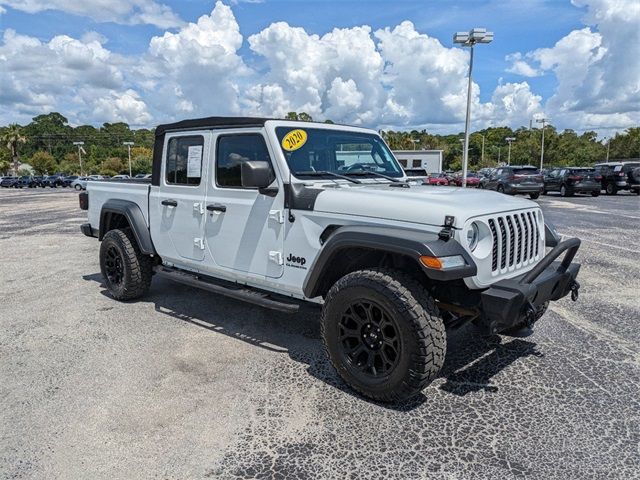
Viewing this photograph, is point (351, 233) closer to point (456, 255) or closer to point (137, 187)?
point (456, 255)

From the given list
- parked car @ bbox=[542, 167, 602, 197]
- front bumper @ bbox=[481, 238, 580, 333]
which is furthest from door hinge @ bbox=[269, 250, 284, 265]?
parked car @ bbox=[542, 167, 602, 197]

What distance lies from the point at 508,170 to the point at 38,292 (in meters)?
20.6

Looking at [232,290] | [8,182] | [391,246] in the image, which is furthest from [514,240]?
[8,182]

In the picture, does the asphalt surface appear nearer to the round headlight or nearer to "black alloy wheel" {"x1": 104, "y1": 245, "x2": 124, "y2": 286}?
"black alloy wheel" {"x1": 104, "y1": 245, "x2": 124, "y2": 286}

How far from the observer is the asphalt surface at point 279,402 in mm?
2656

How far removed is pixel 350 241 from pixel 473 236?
802 mm

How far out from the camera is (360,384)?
3307 millimetres

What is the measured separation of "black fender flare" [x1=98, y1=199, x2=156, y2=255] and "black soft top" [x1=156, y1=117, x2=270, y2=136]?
0.90 meters

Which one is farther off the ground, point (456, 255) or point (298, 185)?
point (298, 185)

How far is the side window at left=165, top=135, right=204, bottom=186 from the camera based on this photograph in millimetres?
4641

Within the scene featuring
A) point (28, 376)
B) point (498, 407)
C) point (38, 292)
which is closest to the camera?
point (498, 407)

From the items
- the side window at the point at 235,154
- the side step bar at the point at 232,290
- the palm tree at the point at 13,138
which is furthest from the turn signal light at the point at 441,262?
the palm tree at the point at 13,138

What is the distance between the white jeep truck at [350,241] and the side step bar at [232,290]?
19 mm

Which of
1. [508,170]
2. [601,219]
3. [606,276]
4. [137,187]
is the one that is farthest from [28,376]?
[508,170]
